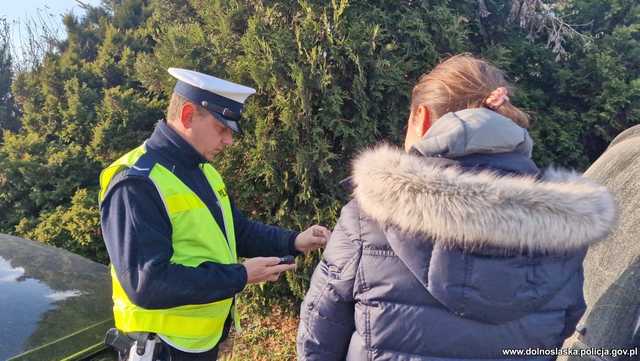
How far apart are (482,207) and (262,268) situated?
3.85ft

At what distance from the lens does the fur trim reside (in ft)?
4.18

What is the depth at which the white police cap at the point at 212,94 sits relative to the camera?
215 cm

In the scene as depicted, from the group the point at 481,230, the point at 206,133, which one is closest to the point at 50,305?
the point at 206,133

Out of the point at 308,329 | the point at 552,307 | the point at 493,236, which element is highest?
the point at 493,236

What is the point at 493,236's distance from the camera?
1.27 metres

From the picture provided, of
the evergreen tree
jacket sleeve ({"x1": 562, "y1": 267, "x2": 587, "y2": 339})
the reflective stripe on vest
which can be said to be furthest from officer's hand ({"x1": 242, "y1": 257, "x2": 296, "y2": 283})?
the evergreen tree

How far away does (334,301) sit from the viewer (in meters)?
1.52

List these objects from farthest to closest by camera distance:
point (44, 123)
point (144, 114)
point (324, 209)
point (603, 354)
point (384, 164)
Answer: point (44, 123), point (144, 114), point (324, 209), point (603, 354), point (384, 164)

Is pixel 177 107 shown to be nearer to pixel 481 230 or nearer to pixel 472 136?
pixel 472 136

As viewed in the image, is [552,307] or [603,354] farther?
[603,354]

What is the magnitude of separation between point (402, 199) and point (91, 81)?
623 cm

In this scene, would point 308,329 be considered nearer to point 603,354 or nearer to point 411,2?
point 603,354

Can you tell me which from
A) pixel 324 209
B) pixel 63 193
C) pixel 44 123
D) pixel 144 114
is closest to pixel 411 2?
pixel 324 209

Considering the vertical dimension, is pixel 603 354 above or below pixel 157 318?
below
